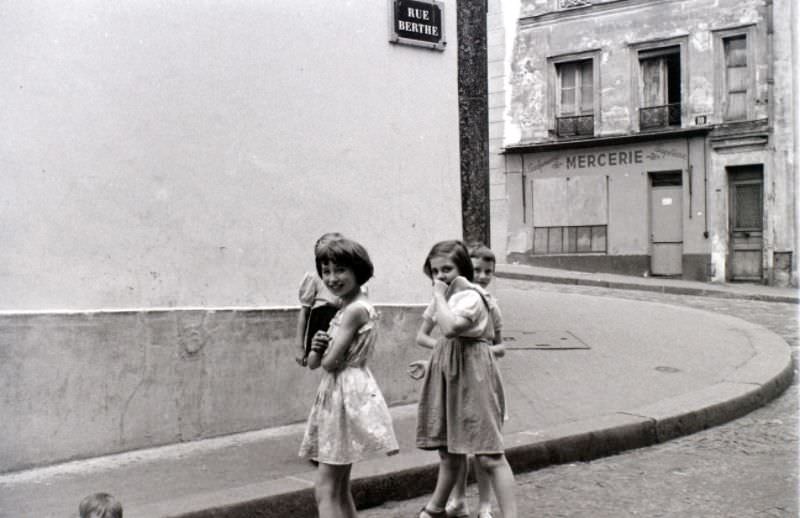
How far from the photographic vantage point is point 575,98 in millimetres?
24000

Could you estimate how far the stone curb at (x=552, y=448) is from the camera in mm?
4133

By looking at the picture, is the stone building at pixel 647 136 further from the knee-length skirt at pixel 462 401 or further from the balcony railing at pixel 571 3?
the knee-length skirt at pixel 462 401

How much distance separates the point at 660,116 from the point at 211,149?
62.3ft

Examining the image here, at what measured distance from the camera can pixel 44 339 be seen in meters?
4.97

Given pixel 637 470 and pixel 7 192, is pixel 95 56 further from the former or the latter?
pixel 637 470

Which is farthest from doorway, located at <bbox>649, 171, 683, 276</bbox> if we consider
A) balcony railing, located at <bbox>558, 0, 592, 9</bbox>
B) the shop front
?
balcony railing, located at <bbox>558, 0, 592, 9</bbox>

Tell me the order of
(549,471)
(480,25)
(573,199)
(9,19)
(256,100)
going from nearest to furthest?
(9,19)
(549,471)
(256,100)
(480,25)
(573,199)

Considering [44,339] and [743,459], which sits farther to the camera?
[743,459]

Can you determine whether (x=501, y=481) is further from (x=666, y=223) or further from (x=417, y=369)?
(x=666, y=223)

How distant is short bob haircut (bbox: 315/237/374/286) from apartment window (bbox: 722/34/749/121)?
65.9 ft

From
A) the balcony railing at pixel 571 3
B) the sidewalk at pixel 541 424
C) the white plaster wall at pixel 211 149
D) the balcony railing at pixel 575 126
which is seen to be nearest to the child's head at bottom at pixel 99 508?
the sidewalk at pixel 541 424

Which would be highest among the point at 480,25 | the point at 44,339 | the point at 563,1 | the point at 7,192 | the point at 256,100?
the point at 563,1

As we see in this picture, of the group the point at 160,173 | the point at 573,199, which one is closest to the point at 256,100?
the point at 160,173

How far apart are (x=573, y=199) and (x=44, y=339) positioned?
20.0 m
